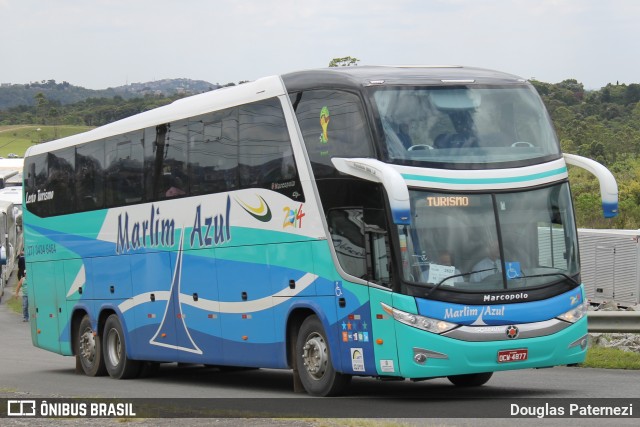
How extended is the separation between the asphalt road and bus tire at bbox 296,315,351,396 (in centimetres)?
23

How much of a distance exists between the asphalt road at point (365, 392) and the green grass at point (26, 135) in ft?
470

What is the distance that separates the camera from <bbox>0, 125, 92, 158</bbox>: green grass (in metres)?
166

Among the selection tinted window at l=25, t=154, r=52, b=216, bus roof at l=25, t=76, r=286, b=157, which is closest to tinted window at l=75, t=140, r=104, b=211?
bus roof at l=25, t=76, r=286, b=157

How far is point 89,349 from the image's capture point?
2264 centimetres

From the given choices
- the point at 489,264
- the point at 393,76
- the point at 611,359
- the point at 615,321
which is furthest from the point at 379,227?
the point at 615,321

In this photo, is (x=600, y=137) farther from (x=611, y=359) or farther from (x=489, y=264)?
(x=489, y=264)

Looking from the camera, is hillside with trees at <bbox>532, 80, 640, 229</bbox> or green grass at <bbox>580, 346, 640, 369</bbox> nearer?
green grass at <bbox>580, 346, 640, 369</bbox>

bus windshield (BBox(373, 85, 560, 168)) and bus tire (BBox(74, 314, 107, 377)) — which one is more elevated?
bus windshield (BBox(373, 85, 560, 168))

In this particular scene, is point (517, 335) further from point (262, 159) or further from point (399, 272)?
point (262, 159)

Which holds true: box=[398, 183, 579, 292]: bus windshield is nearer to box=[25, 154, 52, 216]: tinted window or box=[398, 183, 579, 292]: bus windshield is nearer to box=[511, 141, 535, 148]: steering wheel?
box=[511, 141, 535, 148]: steering wheel

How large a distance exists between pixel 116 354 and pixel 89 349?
3.16 ft

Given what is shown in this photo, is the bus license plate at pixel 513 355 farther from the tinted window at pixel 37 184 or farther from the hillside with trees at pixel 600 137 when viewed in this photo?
the hillside with trees at pixel 600 137

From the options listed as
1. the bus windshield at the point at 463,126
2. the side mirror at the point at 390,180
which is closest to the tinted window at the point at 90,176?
the side mirror at the point at 390,180

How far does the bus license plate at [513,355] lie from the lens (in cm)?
1395
